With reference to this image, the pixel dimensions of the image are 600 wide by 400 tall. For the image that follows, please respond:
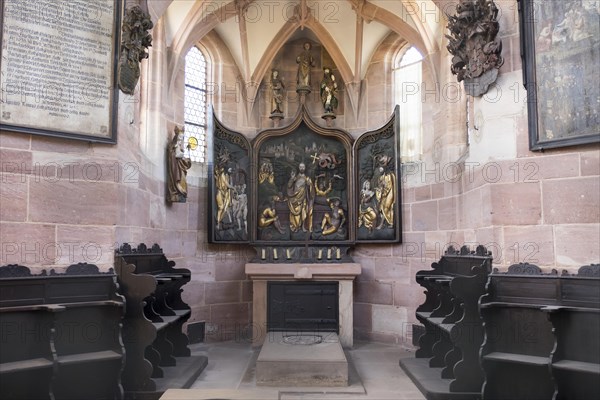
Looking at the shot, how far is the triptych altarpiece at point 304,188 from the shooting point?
941 cm

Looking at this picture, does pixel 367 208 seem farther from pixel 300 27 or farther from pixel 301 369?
pixel 301 369

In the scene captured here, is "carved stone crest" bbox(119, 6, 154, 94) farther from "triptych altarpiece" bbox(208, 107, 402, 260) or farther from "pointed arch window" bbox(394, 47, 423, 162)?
"pointed arch window" bbox(394, 47, 423, 162)

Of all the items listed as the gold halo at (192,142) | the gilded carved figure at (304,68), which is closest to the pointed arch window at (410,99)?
the gilded carved figure at (304,68)

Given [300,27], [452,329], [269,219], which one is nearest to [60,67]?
[269,219]

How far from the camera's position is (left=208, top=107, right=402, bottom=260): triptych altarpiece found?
9.41 meters

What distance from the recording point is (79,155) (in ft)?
Result: 20.0

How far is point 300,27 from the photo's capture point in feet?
33.7

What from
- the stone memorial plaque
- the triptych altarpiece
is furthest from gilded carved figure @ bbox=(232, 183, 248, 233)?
the stone memorial plaque

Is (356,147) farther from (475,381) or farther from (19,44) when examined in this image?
(19,44)

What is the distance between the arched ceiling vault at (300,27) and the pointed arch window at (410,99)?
21.9 inches

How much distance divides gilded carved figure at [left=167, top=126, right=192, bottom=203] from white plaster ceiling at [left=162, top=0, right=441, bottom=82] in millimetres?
2196

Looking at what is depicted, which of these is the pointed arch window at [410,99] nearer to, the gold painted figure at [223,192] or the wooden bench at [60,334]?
the gold painted figure at [223,192]

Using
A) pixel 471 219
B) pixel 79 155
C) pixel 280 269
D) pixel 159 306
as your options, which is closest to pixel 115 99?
pixel 79 155

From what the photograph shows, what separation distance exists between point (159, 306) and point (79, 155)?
2.25m
